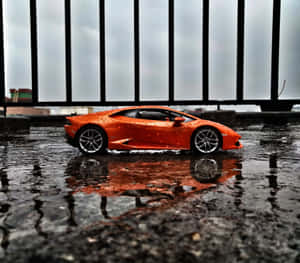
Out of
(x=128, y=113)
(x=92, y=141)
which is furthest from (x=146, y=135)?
(x=92, y=141)

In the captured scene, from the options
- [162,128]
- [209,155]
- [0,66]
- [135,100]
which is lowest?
[209,155]

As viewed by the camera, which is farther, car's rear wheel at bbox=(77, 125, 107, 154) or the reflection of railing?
the reflection of railing

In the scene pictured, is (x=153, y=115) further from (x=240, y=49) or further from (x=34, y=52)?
(x=34, y=52)

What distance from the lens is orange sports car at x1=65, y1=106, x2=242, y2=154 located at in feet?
22.5

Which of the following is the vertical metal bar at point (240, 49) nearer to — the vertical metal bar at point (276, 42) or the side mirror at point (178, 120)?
the vertical metal bar at point (276, 42)

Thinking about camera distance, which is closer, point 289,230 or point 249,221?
point 289,230

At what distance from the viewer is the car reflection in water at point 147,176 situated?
3.21 metres

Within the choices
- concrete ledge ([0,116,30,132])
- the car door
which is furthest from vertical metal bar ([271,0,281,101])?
concrete ledge ([0,116,30,132])

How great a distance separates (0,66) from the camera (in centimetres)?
1392

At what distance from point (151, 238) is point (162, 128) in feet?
16.0

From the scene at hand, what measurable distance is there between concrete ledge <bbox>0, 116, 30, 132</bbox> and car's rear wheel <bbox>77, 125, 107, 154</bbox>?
7773 mm

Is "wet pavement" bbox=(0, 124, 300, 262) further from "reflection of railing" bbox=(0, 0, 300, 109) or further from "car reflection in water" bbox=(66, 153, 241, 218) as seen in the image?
"reflection of railing" bbox=(0, 0, 300, 109)

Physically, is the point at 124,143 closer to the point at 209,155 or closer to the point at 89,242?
the point at 209,155

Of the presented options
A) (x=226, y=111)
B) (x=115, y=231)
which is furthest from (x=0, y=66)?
(x=115, y=231)
